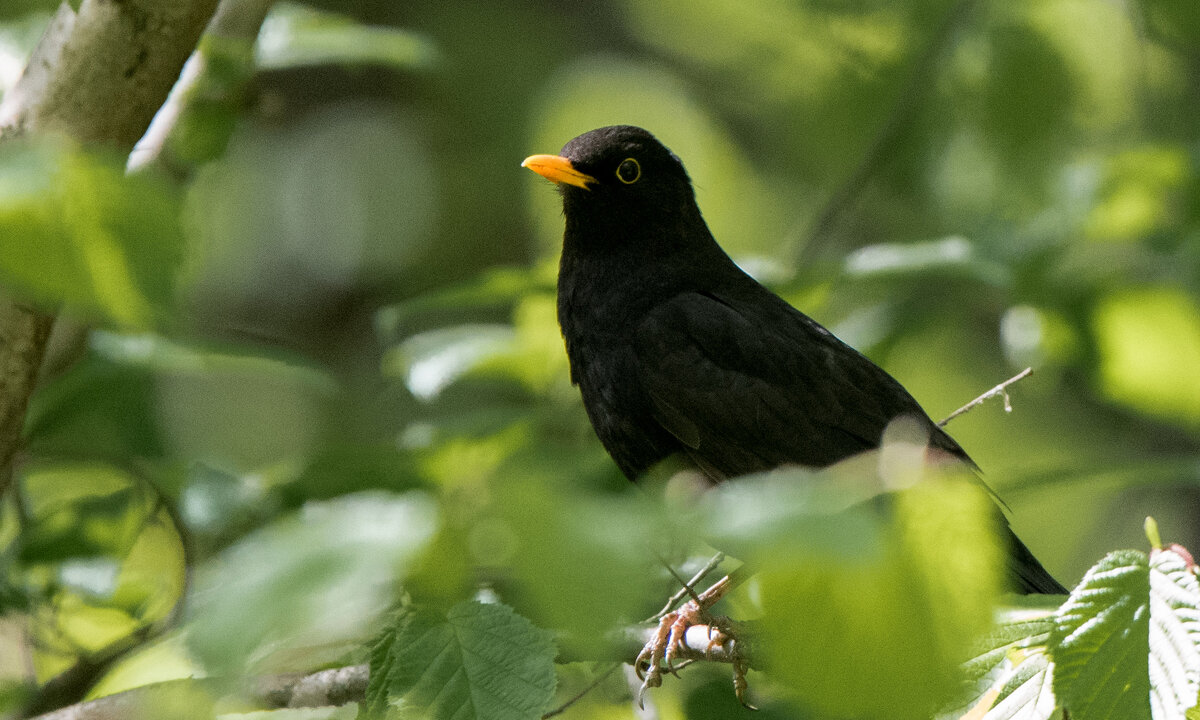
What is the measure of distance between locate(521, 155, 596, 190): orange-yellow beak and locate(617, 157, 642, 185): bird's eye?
122mm

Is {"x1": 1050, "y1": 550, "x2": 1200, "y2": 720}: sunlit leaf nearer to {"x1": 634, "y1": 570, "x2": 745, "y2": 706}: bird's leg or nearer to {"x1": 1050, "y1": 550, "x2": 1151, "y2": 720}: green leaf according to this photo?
{"x1": 1050, "y1": 550, "x2": 1151, "y2": 720}: green leaf

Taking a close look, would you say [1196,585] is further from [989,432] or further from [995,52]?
[989,432]

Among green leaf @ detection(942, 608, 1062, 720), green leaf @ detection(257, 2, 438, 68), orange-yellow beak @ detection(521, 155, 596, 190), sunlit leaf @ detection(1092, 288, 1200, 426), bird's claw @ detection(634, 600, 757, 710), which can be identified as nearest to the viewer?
green leaf @ detection(942, 608, 1062, 720)

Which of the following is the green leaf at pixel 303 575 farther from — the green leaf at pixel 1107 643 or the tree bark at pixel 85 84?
the tree bark at pixel 85 84

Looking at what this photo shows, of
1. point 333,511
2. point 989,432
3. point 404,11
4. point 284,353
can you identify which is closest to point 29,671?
point 284,353

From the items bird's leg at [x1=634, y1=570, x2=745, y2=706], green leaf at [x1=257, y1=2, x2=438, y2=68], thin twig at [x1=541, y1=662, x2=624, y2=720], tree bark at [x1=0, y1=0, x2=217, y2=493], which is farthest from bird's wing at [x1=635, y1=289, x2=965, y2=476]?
tree bark at [x1=0, y1=0, x2=217, y2=493]

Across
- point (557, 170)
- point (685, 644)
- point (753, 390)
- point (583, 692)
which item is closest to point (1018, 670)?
point (583, 692)

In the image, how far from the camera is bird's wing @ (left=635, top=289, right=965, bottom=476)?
3.39 meters

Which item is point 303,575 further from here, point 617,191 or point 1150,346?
point 1150,346

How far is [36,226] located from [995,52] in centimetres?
515

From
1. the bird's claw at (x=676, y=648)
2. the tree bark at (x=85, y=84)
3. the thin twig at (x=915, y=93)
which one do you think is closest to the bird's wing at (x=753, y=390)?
the bird's claw at (x=676, y=648)

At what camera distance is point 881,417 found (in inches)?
138

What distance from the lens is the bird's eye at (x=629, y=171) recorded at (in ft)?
13.0

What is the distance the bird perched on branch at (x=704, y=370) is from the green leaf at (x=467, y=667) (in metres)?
1.60
